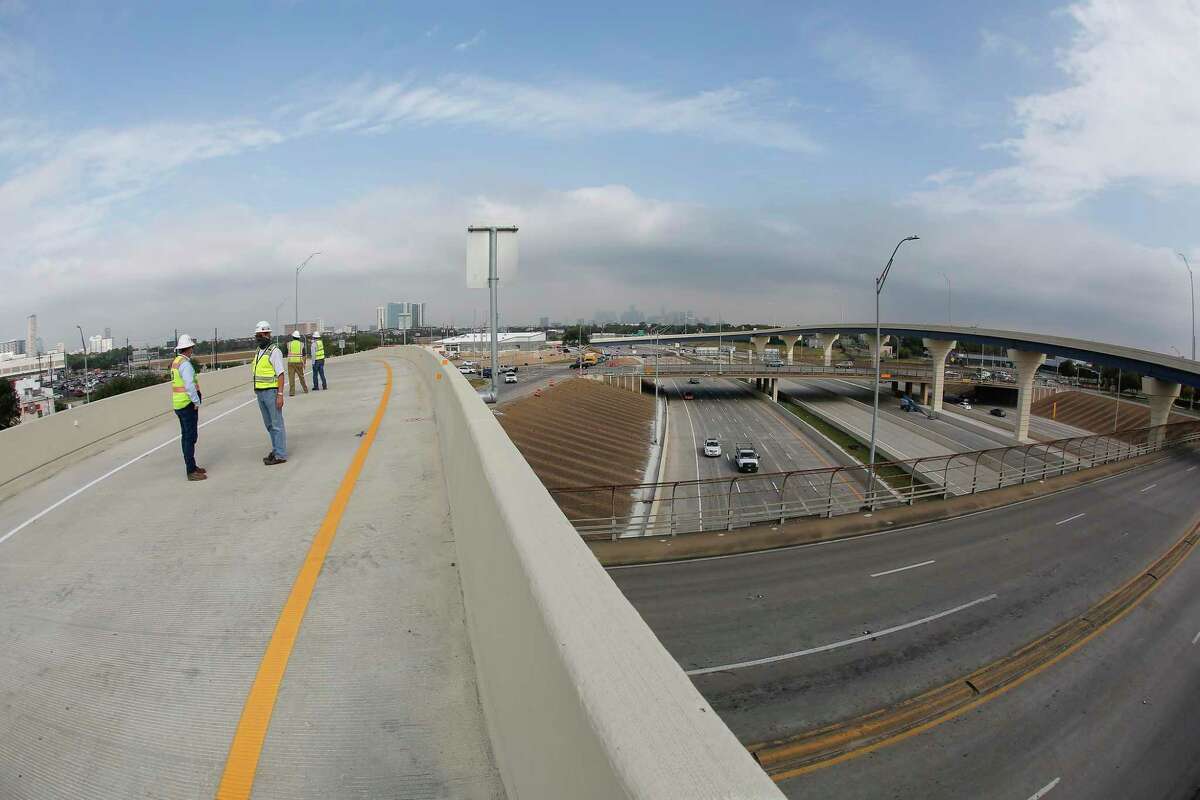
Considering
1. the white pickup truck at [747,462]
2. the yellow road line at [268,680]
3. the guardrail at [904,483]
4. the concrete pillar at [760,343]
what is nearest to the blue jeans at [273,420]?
the yellow road line at [268,680]

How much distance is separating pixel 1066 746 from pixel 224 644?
11029 millimetres

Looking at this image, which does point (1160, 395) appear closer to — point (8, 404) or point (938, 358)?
point (938, 358)

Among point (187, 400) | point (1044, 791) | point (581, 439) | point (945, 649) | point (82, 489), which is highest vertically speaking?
point (187, 400)

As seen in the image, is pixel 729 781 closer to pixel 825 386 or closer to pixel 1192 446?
pixel 1192 446

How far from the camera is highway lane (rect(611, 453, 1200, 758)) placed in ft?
29.3

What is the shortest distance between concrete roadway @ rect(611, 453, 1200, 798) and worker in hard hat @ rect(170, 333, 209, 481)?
7.77 m

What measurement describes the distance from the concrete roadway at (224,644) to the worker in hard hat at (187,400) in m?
0.34

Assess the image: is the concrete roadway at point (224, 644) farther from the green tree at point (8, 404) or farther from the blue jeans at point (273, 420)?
the green tree at point (8, 404)

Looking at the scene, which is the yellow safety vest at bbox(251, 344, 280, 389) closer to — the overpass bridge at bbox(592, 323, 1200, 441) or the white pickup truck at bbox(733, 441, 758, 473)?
the overpass bridge at bbox(592, 323, 1200, 441)

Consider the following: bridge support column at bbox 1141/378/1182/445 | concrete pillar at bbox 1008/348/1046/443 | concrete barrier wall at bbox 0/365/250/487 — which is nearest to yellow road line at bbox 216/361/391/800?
concrete barrier wall at bbox 0/365/250/487

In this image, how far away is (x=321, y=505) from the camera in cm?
539

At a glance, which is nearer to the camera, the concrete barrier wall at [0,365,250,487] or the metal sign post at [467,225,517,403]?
the concrete barrier wall at [0,365,250,487]

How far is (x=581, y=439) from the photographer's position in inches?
1580

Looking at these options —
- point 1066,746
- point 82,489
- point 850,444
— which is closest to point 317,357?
point 82,489
